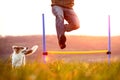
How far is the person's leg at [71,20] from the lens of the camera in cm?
774

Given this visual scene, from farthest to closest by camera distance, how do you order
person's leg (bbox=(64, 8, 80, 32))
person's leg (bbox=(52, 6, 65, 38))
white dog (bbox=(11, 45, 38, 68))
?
person's leg (bbox=(64, 8, 80, 32))
person's leg (bbox=(52, 6, 65, 38))
white dog (bbox=(11, 45, 38, 68))

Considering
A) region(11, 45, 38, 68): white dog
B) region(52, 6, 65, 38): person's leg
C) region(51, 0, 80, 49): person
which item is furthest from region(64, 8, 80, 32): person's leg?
region(11, 45, 38, 68): white dog

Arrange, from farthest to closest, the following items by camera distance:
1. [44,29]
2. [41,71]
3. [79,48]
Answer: [79,48], [44,29], [41,71]

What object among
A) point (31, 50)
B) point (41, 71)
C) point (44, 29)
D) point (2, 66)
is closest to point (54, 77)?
point (41, 71)

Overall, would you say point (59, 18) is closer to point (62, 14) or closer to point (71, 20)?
point (62, 14)

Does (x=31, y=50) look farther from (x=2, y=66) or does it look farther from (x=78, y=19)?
(x=2, y=66)

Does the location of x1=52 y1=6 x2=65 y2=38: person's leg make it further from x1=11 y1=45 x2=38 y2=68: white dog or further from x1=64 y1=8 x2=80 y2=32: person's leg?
x1=11 y1=45 x2=38 y2=68: white dog

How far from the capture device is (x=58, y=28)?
24.5 ft

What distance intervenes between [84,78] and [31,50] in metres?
5.47

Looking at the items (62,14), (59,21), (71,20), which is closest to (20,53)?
(59,21)

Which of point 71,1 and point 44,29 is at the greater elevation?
point 71,1

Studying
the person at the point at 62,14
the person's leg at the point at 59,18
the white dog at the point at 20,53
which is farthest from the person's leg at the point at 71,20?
the white dog at the point at 20,53

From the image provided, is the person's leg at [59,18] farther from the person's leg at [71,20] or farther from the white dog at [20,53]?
the white dog at [20,53]

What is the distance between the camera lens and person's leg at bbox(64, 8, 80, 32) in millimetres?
7736
